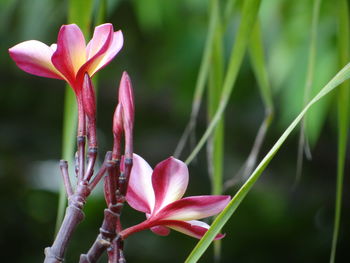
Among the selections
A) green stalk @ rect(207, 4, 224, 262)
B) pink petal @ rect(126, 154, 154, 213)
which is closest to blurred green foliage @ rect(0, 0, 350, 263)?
green stalk @ rect(207, 4, 224, 262)

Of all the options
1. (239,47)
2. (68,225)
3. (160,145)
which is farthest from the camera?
(160,145)

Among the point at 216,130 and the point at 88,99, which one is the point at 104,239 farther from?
the point at 216,130

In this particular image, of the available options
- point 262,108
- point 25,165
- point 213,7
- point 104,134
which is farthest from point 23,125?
point 213,7

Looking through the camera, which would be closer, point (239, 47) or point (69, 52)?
point (69, 52)

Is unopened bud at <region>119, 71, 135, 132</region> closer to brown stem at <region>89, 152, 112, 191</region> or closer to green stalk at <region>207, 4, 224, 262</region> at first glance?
brown stem at <region>89, 152, 112, 191</region>

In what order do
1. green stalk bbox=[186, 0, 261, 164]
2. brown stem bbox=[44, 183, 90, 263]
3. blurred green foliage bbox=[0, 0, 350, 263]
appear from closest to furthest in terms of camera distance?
brown stem bbox=[44, 183, 90, 263], green stalk bbox=[186, 0, 261, 164], blurred green foliage bbox=[0, 0, 350, 263]

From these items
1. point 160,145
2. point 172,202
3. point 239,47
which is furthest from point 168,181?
point 160,145

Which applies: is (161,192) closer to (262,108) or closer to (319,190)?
(262,108)

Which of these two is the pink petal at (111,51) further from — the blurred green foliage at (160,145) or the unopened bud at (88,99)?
the blurred green foliage at (160,145)
